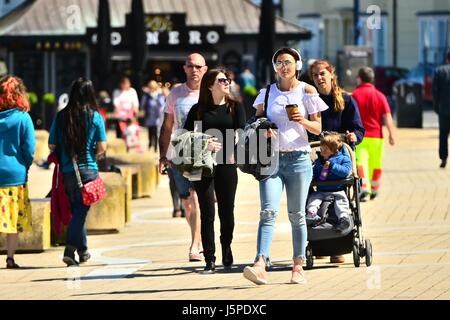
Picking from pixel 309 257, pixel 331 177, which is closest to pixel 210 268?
pixel 309 257

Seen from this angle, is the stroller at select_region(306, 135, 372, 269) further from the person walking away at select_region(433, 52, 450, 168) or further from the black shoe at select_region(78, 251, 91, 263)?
the person walking away at select_region(433, 52, 450, 168)

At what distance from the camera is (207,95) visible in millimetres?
13711

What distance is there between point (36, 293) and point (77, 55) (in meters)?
39.5

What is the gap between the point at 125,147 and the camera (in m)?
28.9

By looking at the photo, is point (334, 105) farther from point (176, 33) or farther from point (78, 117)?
point (176, 33)

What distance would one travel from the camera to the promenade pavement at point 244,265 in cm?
1204

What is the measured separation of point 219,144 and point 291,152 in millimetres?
1180

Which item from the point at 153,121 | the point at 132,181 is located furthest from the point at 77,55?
the point at 132,181

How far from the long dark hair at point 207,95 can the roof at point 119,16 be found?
118ft

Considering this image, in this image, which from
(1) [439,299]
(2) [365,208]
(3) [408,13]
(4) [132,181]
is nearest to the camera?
(1) [439,299]

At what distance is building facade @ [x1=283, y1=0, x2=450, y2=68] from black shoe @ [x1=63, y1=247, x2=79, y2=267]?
187ft

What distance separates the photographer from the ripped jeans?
12.4 metres

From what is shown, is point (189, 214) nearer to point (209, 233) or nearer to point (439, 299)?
point (209, 233)

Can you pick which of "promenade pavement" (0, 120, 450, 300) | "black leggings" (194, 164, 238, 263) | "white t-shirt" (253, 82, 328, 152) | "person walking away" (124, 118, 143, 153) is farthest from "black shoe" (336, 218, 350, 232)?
"person walking away" (124, 118, 143, 153)
